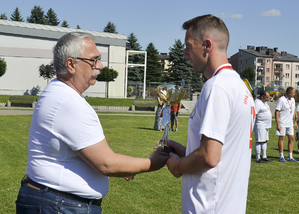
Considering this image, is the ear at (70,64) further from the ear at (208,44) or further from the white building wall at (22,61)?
the white building wall at (22,61)

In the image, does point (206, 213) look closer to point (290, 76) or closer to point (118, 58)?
point (118, 58)

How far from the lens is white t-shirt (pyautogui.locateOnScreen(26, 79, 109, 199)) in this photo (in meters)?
2.44

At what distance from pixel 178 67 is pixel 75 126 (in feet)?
218

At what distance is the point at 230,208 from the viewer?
2395 millimetres

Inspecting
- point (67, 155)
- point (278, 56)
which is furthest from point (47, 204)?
point (278, 56)

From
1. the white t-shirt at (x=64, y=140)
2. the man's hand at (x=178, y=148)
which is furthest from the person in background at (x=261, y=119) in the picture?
the white t-shirt at (x=64, y=140)

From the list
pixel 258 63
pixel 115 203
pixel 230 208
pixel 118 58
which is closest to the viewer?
pixel 230 208

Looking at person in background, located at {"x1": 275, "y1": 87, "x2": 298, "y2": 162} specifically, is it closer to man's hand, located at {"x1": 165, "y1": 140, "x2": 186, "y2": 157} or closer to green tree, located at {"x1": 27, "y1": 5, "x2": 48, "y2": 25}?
man's hand, located at {"x1": 165, "y1": 140, "x2": 186, "y2": 157}

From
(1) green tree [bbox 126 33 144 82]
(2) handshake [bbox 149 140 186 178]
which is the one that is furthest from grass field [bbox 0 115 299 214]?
(1) green tree [bbox 126 33 144 82]

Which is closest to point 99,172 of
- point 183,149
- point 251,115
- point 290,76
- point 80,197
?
point 80,197

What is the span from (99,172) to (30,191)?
50cm

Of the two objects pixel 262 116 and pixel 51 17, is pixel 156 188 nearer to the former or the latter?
pixel 262 116

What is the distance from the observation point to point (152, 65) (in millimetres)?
77750

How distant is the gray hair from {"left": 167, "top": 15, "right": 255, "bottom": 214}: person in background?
2.57 feet
